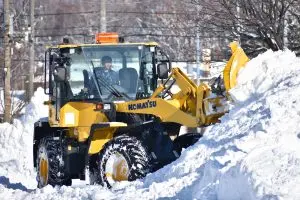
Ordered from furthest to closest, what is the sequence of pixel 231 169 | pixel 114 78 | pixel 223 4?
pixel 223 4
pixel 114 78
pixel 231 169

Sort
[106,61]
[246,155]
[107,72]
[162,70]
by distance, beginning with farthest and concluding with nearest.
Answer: [106,61], [107,72], [162,70], [246,155]

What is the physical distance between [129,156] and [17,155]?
11.5m

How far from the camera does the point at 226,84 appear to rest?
11094 mm

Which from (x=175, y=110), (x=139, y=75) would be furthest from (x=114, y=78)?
(x=175, y=110)

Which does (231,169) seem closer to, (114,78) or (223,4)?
(114,78)

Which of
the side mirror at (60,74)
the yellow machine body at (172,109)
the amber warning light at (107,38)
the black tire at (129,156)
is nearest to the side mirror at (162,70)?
the yellow machine body at (172,109)

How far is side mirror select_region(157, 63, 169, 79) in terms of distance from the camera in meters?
13.4

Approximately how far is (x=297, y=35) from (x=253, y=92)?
5176 mm

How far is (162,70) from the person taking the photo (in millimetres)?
13398

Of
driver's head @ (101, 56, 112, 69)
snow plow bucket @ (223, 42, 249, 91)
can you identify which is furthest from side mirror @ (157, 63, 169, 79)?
snow plow bucket @ (223, 42, 249, 91)

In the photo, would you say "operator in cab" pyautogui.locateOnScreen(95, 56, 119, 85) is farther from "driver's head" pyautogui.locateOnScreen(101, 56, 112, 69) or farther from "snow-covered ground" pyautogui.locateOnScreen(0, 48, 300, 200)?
"snow-covered ground" pyautogui.locateOnScreen(0, 48, 300, 200)

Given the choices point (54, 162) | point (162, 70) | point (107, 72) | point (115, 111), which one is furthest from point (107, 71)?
point (54, 162)

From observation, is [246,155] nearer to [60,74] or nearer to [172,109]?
[172,109]

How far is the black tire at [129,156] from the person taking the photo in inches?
478
